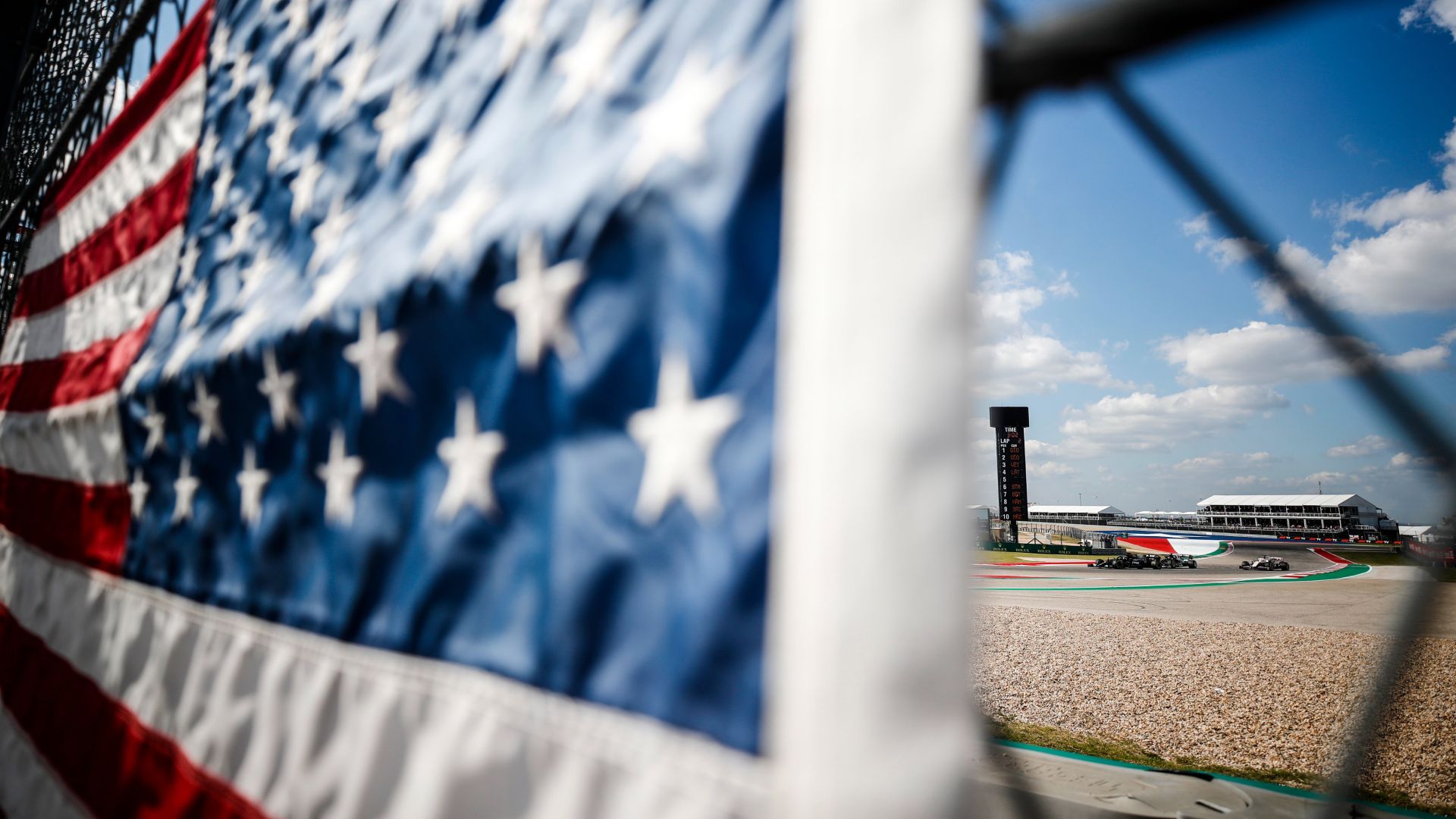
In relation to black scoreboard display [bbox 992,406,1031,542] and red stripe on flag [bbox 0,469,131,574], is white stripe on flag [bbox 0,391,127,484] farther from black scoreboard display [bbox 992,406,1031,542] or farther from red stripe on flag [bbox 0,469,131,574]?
black scoreboard display [bbox 992,406,1031,542]

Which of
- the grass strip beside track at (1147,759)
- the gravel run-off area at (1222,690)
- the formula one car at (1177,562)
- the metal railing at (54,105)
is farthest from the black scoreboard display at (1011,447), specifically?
the metal railing at (54,105)

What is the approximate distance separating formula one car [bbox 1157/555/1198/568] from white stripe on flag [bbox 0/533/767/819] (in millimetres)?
28375

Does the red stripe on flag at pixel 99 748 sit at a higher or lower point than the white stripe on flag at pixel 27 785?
higher

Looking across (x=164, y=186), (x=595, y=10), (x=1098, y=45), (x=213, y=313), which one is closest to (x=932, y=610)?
(x=1098, y=45)

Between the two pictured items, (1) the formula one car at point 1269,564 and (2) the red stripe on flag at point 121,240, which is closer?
(2) the red stripe on flag at point 121,240

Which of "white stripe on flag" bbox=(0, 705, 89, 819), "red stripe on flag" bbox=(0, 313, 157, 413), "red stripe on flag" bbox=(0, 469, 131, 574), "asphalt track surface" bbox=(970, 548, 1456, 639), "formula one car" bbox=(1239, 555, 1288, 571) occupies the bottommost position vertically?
"asphalt track surface" bbox=(970, 548, 1456, 639)

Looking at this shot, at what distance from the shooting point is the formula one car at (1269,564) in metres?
22.7

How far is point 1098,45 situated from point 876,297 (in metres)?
0.19

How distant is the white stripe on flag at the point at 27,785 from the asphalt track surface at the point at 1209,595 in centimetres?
1171

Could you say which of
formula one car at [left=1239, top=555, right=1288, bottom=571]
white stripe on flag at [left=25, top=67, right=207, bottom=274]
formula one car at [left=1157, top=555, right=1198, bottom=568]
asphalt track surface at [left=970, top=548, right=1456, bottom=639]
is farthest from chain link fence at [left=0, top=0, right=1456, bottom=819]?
formula one car at [left=1239, top=555, right=1288, bottom=571]

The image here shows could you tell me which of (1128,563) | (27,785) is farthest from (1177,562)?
(27,785)

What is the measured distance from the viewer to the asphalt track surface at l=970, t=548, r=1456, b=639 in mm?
13664

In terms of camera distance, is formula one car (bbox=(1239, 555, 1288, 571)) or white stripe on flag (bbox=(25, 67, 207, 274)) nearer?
white stripe on flag (bbox=(25, 67, 207, 274))

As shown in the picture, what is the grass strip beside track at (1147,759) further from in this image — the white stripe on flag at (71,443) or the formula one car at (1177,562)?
the formula one car at (1177,562)
